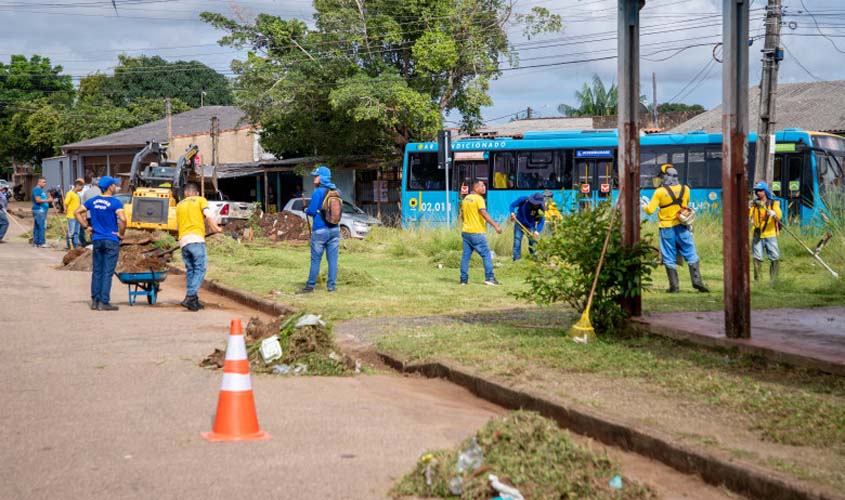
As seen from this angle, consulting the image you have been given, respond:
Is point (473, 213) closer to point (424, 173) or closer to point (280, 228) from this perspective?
point (424, 173)

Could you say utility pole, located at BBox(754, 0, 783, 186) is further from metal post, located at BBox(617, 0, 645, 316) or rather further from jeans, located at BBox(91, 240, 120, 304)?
jeans, located at BBox(91, 240, 120, 304)

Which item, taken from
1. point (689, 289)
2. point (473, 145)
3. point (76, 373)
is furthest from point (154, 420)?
point (473, 145)

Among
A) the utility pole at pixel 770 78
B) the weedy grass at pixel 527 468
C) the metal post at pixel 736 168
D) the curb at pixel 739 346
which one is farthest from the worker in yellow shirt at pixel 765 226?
the weedy grass at pixel 527 468

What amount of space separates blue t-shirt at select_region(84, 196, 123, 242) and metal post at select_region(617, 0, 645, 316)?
7188 millimetres

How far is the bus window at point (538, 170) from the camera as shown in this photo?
29609 mm

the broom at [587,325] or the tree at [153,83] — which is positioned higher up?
the tree at [153,83]

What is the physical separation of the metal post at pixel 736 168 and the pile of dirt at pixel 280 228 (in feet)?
76.1

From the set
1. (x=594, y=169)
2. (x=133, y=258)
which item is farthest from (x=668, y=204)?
(x=594, y=169)

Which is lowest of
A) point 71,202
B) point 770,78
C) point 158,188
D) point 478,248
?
point 478,248

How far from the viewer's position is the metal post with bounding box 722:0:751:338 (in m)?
8.41

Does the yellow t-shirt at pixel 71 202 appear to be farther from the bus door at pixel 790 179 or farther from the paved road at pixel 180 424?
the bus door at pixel 790 179

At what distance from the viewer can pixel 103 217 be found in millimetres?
13258

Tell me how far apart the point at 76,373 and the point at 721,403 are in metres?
5.40

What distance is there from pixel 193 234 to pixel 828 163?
60.7 feet
